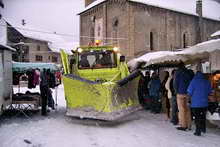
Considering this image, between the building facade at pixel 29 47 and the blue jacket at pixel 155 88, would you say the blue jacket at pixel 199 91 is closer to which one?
the blue jacket at pixel 155 88

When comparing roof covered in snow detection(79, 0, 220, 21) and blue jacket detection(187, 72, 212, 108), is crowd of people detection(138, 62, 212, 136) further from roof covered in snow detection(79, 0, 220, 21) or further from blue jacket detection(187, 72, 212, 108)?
roof covered in snow detection(79, 0, 220, 21)

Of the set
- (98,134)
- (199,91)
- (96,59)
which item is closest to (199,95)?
(199,91)

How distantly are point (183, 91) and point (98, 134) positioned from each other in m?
2.69

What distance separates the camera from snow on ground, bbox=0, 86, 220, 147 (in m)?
6.26

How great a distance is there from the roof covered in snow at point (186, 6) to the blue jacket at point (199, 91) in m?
19.1

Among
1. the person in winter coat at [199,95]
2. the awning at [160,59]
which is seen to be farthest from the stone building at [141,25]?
the person in winter coat at [199,95]

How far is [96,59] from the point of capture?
34.5 feet

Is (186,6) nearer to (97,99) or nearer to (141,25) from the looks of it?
(141,25)

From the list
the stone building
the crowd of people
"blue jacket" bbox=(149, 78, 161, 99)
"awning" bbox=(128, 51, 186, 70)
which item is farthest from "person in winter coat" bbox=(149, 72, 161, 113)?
the stone building

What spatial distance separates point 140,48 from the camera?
2531 centimetres

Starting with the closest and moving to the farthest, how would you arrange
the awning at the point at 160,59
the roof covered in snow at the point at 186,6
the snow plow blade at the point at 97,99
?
the snow plow blade at the point at 97,99 → the awning at the point at 160,59 → the roof covered in snow at the point at 186,6

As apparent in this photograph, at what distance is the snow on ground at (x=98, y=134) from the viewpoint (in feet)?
20.5

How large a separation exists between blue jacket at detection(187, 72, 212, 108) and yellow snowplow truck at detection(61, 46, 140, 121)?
2.29 m

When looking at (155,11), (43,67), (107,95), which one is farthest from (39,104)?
(155,11)
